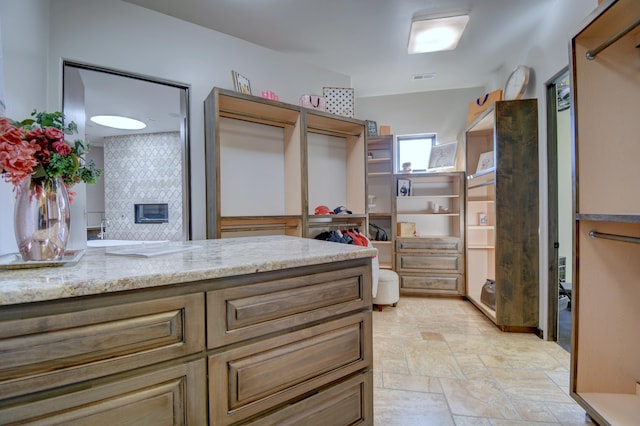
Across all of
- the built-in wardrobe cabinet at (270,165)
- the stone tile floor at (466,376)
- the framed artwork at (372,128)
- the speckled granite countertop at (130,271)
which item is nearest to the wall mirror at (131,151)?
the built-in wardrobe cabinet at (270,165)

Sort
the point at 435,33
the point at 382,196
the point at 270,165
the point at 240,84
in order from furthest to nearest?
1. the point at 382,196
2. the point at 270,165
3. the point at 435,33
4. the point at 240,84

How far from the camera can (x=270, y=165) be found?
2977 mm

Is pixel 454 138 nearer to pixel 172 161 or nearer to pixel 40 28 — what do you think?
pixel 172 161

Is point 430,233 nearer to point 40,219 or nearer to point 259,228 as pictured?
point 259,228

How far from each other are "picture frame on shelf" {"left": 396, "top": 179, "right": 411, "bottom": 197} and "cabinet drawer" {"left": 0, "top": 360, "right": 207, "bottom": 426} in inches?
145

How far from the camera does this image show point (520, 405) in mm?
1749

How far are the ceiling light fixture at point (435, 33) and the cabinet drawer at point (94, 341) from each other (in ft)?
9.78

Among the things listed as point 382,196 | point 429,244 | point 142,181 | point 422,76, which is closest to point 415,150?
point 382,196

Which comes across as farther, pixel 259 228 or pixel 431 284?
pixel 431 284

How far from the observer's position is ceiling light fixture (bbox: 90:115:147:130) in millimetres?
2107

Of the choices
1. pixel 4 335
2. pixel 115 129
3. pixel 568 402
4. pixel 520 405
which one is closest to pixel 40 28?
pixel 115 129

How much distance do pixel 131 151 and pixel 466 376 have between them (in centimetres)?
309

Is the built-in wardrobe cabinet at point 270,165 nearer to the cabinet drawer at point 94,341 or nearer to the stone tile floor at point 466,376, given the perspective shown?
the stone tile floor at point 466,376

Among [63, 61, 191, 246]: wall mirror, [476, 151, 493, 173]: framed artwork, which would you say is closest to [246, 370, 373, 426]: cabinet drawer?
[63, 61, 191, 246]: wall mirror
